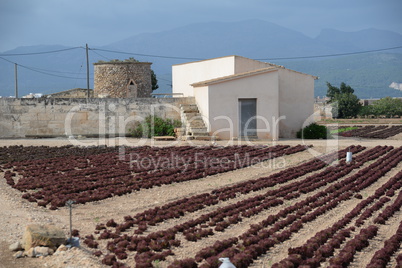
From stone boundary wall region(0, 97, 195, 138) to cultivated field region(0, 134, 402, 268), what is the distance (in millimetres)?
4397

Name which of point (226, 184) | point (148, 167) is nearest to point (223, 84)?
point (148, 167)

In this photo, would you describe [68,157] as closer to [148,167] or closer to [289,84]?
[148,167]

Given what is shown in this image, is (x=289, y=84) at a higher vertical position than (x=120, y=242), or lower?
higher

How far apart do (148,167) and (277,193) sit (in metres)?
5.23

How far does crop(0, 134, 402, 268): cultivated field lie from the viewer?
8.96 m

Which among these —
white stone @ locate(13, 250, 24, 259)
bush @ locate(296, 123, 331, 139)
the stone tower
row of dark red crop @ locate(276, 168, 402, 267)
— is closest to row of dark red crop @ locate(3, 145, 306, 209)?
white stone @ locate(13, 250, 24, 259)

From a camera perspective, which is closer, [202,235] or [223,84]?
[202,235]

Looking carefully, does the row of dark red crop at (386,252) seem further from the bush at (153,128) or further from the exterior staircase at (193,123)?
the bush at (153,128)

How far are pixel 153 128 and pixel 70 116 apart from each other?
4215 millimetres

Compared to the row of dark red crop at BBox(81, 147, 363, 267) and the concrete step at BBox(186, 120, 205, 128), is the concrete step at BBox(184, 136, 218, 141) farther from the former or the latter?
the row of dark red crop at BBox(81, 147, 363, 267)

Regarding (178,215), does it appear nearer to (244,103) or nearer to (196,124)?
(196,124)

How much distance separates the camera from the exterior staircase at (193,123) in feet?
81.3

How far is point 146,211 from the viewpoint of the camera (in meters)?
Answer: 11.6

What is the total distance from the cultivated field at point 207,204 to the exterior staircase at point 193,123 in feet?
9.45
